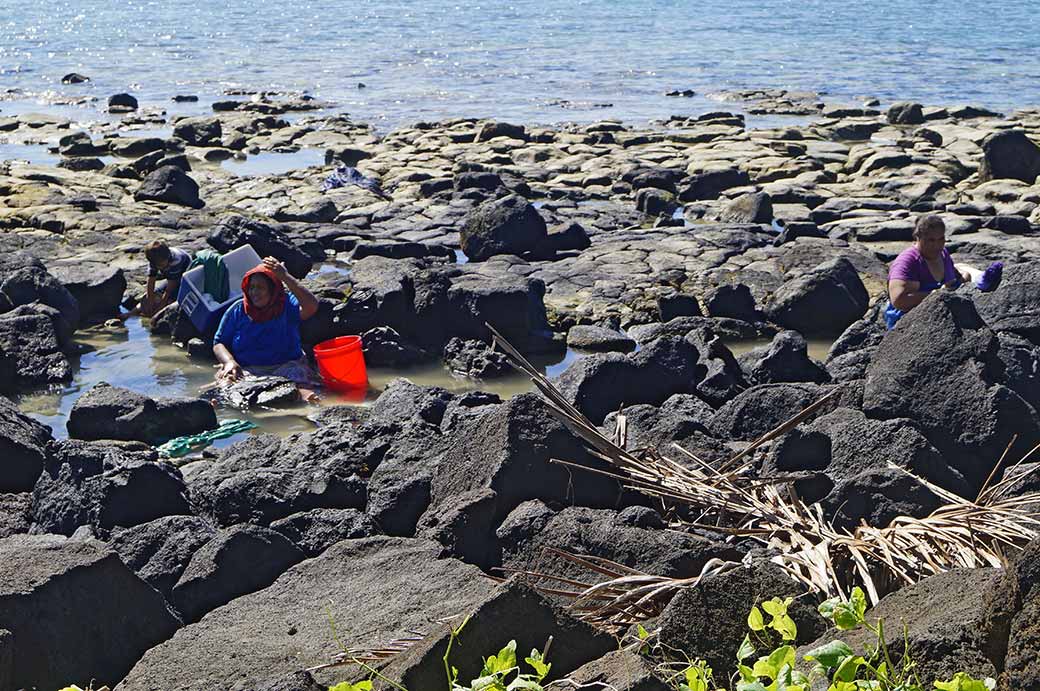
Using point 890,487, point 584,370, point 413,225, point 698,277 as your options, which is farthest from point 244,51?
point 890,487

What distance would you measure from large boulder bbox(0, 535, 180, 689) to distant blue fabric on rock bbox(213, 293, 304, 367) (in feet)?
16.7

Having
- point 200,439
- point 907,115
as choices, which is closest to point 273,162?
point 907,115

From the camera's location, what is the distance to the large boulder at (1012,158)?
1762 cm

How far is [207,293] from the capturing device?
1109 cm

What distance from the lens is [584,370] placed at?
8781 millimetres

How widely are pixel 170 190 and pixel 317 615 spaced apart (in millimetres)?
13101

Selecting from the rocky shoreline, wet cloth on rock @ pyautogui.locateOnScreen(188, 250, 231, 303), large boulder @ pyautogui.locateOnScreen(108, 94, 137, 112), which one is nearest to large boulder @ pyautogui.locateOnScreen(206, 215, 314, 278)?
the rocky shoreline

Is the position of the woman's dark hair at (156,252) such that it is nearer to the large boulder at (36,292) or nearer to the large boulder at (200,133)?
the large boulder at (36,292)

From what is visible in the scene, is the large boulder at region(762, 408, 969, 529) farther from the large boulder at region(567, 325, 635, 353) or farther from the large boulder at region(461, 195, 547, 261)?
the large boulder at region(461, 195, 547, 261)

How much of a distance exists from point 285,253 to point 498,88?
→ 2056 cm

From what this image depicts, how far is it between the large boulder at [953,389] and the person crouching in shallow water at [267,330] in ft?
14.9

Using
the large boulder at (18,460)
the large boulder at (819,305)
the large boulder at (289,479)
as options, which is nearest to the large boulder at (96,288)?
the large boulder at (18,460)

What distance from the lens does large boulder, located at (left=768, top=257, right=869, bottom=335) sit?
1150cm

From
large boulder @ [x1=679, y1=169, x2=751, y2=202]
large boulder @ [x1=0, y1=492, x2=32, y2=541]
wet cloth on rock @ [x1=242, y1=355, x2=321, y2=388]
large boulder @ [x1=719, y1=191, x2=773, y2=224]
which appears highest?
large boulder @ [x1=0, y1=492, x2=32, y2=541]
